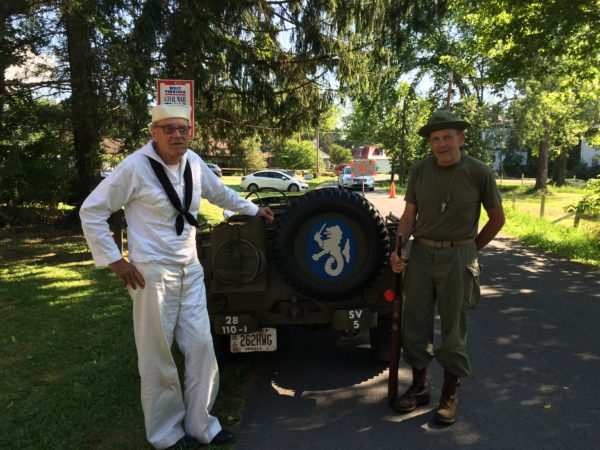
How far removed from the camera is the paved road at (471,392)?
309cm

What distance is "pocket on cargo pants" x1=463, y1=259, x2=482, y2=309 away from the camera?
323cm

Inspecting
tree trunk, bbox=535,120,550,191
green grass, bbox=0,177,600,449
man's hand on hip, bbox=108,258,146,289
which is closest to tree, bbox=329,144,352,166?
tree trunk, bbox=535,120,550,191

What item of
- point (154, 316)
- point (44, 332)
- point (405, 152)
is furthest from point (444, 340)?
point (405, 152)

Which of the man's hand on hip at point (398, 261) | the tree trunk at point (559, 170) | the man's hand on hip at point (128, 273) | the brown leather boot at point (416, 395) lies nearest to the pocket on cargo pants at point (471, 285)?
the man's hand on hip at point (398, 261)

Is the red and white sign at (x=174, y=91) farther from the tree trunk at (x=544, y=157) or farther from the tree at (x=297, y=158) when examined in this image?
the tree at (x=297, y=158)

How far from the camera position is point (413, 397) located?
3.48m

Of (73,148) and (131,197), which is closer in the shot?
(131,197)

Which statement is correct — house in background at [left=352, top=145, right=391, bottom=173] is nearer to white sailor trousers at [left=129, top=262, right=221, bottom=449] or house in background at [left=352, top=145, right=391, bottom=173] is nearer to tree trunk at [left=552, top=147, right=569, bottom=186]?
tree trunk at [left=552, top=147, right=569, bottom=186]

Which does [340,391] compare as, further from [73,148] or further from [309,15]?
[73,148]

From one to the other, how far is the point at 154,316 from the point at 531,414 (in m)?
2.68

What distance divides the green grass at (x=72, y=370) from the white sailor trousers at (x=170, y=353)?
0.88 ft

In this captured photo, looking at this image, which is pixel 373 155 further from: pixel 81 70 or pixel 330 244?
pixel 330 244

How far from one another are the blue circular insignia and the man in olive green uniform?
39 cm

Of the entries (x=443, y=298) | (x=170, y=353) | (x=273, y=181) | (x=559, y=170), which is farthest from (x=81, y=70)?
(x=559, y=170)
